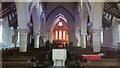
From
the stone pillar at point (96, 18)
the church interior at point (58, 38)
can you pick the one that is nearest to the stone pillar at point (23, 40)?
the church interior at point (58, 38)

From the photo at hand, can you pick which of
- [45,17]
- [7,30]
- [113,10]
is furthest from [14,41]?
[113,10]

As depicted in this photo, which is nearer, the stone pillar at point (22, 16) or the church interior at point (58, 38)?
the church interior at point (58, 38)

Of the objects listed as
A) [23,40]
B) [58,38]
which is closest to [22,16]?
[23,40]

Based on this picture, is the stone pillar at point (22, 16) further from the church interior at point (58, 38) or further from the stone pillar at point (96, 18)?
the stone pillar at point (96, 18)

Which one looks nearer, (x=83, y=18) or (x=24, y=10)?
(x=24, y=10)

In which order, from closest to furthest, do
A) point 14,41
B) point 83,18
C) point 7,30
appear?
point 83,18 < point 7,30 < point 14,41

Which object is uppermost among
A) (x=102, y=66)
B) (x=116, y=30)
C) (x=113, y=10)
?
(x=113, y=10)

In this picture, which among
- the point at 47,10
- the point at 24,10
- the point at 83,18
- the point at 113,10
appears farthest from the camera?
the point at 47,10

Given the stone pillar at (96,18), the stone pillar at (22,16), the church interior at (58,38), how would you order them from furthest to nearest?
the stone pillar at (96,18)
the stone pillar at (22,16)
the church interior at (58,38)

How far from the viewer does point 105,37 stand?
26969 millimetres

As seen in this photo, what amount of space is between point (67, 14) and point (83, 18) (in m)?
10.7

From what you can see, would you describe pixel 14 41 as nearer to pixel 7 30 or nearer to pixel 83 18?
pixel 7 30

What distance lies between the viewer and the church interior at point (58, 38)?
912cm

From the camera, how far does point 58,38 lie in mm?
44906
